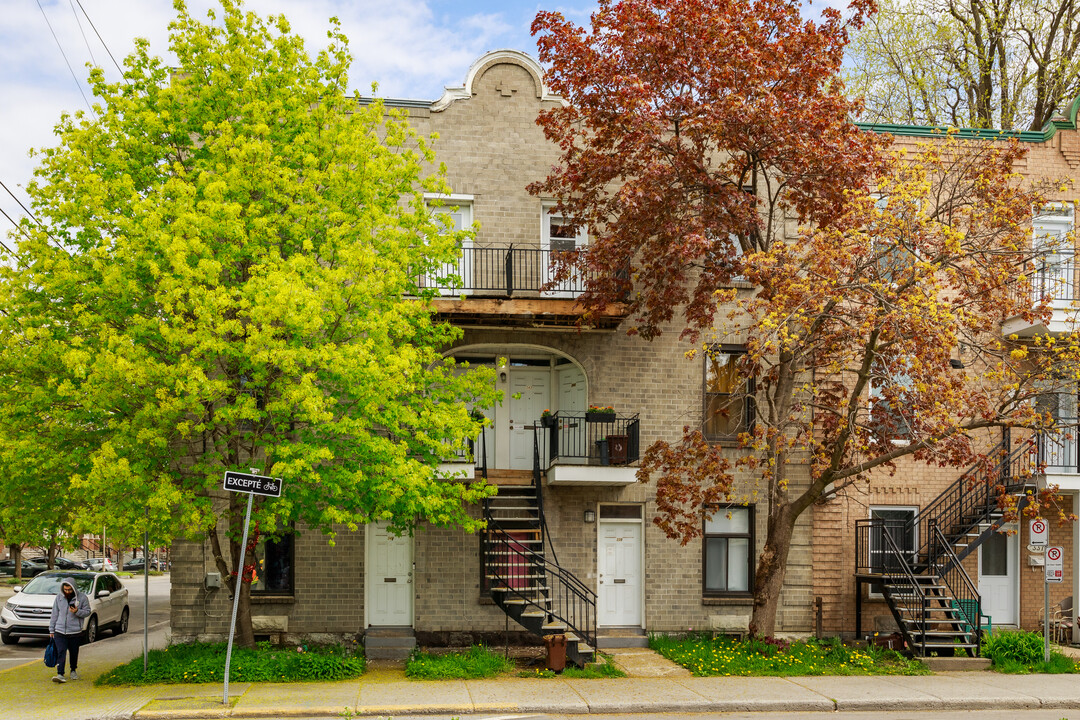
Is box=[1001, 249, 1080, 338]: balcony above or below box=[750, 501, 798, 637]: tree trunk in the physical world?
above

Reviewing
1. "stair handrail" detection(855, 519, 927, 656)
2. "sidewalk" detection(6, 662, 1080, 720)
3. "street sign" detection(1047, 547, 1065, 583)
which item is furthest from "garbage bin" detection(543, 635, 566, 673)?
"street sign" detection(1047, 547, 1065, 583)

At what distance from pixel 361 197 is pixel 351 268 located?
4.64ft

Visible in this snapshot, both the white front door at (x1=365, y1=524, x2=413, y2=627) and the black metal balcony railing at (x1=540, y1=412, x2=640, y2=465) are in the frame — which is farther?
the white front door at (x1=365, y1=524, x2=413, y2=627)

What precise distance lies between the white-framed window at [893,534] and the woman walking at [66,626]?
1429 centimetres

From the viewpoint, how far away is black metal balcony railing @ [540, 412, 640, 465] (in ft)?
56.9

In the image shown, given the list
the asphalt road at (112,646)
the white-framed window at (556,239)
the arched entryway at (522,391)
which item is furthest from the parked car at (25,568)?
the white-framed window at (556,239)

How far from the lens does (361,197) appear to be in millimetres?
14453

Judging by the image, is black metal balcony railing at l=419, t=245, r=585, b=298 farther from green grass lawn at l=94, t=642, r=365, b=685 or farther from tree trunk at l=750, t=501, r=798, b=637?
green grass lawn at l=94, t=642, r=365, b=685

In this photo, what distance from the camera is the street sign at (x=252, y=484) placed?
1189 cm

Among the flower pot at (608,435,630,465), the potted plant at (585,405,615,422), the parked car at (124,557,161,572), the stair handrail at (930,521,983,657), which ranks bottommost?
the parked car at (124,557,161,572)

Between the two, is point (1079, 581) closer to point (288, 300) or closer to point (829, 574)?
point (829, 574)

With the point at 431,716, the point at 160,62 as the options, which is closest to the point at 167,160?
the point at 160,62

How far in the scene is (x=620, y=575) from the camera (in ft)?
60.2

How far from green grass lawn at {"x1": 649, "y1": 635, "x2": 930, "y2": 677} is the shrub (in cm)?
155
